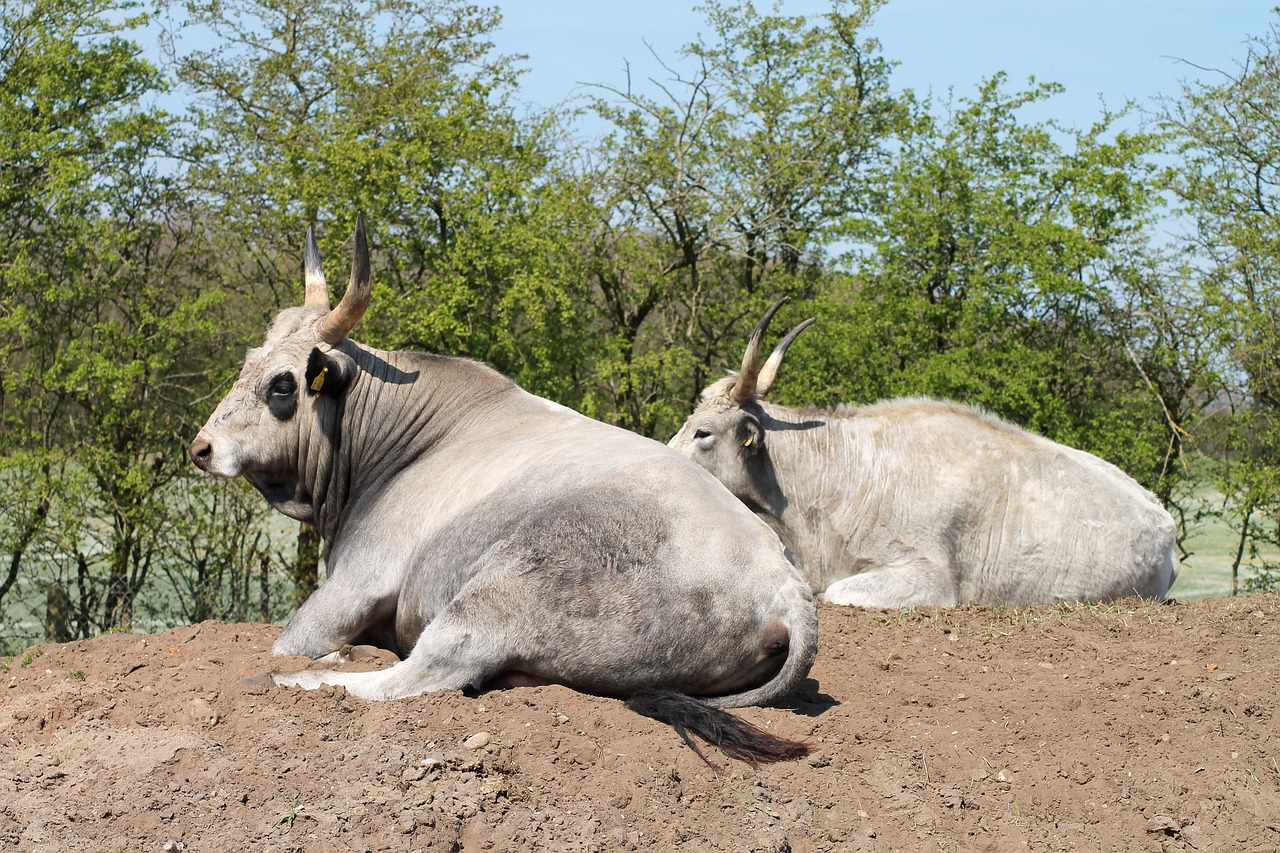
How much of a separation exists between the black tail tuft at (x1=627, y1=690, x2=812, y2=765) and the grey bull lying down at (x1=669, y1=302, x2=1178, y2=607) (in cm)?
430

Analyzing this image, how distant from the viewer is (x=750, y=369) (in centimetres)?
1002

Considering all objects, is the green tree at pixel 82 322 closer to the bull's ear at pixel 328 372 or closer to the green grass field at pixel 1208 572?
the bull's ear at pixel 328 372

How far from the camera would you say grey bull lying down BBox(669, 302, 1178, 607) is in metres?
9.60


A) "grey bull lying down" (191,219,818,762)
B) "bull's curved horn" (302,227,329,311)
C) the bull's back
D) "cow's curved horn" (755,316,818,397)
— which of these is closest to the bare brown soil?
"grey bull lying down" (191,219,818,762)

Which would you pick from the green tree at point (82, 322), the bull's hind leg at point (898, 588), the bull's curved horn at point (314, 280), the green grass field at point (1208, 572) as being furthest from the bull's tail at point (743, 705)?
the green grass field at point (1208, 572)

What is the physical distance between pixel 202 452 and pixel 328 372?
0.75 m

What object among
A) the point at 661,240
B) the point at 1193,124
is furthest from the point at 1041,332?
the point at 661,240

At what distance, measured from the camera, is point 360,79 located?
16797mm

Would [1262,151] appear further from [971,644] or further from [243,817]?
[243,817]

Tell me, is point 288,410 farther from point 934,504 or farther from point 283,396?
point 934,504

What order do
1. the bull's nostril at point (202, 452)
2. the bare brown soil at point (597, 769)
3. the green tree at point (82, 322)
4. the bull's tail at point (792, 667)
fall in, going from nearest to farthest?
the bare brown soil at point (597, 769) → the bull's tail at point (792, 667) → the bull's nostril at point (202, 452) → the green tree at point (82, 322)

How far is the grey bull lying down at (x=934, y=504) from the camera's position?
960 centimetres

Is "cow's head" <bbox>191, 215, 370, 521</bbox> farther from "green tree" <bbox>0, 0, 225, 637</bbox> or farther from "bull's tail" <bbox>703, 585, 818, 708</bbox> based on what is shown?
"green tree" <bbox>0, 0, 225, 637</bbox>

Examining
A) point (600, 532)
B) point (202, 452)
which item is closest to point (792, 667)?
point (600, 532)
